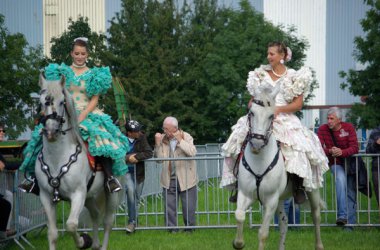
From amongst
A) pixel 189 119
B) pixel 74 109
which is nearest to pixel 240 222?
pixel 74 109

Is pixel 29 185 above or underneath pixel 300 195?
above

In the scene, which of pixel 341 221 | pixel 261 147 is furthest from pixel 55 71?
pixel 341 221

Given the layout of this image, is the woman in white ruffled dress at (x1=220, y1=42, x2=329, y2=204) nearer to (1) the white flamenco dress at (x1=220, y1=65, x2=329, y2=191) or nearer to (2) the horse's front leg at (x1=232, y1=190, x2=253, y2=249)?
(1) the white flamenco dress at (x1=220, y1=65, x2=329, y2=191)

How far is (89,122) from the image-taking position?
1166 centimetres

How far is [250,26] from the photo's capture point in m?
43.7

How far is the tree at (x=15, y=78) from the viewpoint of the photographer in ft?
132

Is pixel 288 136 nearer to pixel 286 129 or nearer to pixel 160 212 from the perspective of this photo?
pixel 286 129

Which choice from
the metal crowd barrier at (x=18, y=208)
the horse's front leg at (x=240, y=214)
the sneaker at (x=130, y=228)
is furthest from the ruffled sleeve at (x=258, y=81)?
the sneaker at (x=130, y=228)

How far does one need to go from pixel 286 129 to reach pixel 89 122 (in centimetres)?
270

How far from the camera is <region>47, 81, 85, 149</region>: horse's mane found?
1054 cm

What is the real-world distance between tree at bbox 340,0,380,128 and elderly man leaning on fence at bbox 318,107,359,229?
1948cm

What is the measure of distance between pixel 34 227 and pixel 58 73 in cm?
463

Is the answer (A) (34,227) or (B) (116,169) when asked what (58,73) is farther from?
(A) (34,227)

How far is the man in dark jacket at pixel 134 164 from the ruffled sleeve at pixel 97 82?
4463 millimetres
